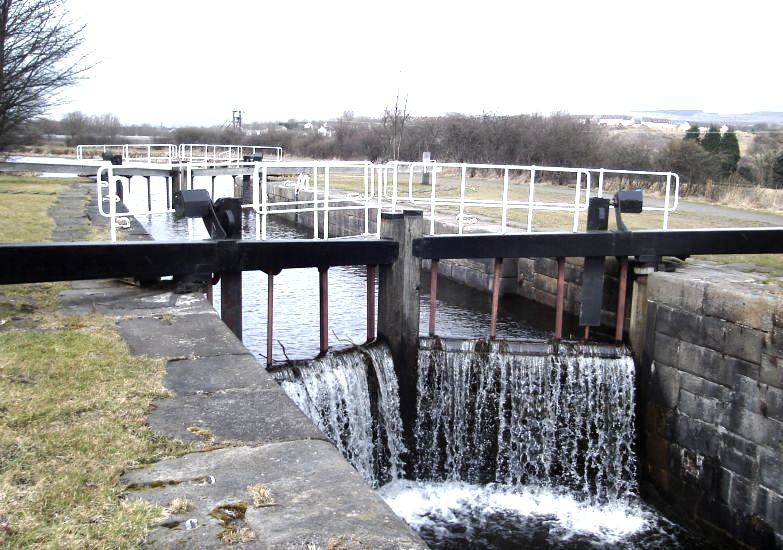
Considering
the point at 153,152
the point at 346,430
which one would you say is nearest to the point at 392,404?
the point at 346,430

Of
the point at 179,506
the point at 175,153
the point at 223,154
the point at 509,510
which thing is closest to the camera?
the point at 179,506

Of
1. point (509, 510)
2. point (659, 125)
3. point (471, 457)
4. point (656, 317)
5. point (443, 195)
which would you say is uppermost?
point (659, 125)

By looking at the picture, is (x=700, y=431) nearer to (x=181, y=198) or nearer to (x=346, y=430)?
(x=346, y=430)

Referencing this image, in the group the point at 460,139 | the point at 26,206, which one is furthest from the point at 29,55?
→ the point at 460,139

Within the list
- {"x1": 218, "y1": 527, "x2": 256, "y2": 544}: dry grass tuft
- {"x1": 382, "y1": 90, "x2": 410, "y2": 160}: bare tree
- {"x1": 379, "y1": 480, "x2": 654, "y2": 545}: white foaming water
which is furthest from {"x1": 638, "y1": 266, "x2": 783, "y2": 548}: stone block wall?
{"x1": 382, "y1": 90, "x2": 410, "y2": 160}: bare tree

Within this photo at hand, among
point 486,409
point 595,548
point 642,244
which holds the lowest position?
point 595,548

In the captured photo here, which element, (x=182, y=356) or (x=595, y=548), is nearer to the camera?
(x=182, y=356)

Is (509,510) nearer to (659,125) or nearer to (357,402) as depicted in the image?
(357,402)

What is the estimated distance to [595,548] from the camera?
7.16 meters

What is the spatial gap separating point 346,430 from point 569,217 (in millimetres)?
8414

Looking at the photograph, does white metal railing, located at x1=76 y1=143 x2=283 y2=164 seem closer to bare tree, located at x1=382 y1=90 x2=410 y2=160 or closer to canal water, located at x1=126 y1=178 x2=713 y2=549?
bare tree, located at x1=382 y1=90 x2=410 y2=160

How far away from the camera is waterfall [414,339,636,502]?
8.33 meters

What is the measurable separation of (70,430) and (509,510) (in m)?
5.21

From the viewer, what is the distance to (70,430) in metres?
3.73
